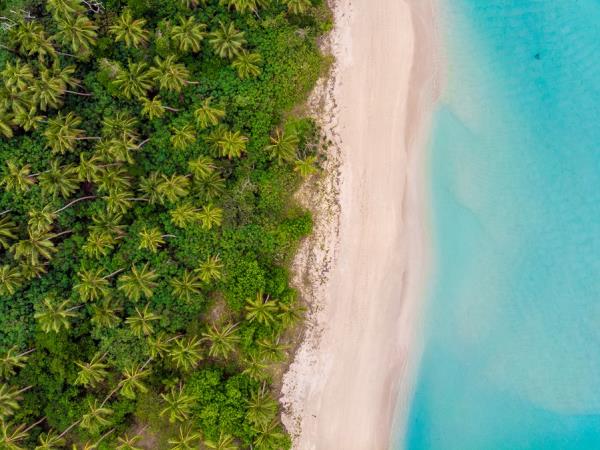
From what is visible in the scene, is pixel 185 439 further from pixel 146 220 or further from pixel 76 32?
pixel 76 32

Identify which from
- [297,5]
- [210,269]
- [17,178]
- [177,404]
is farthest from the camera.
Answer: [297,5]

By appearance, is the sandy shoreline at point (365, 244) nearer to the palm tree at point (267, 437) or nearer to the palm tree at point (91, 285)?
Answer: the palm tree at point (267, 437)

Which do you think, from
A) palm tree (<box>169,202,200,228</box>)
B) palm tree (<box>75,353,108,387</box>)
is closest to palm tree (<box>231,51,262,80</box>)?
palm tree (<box>169,202,200,228</box>)

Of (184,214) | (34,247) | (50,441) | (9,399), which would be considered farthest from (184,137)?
(50,441)

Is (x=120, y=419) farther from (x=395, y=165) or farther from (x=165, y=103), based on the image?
(x=395, y=165)

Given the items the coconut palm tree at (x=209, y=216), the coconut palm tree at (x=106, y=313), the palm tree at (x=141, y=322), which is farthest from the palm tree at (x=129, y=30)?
the palm tree at (x=141, y=322)

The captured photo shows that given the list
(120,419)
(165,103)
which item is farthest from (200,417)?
(165,103)
